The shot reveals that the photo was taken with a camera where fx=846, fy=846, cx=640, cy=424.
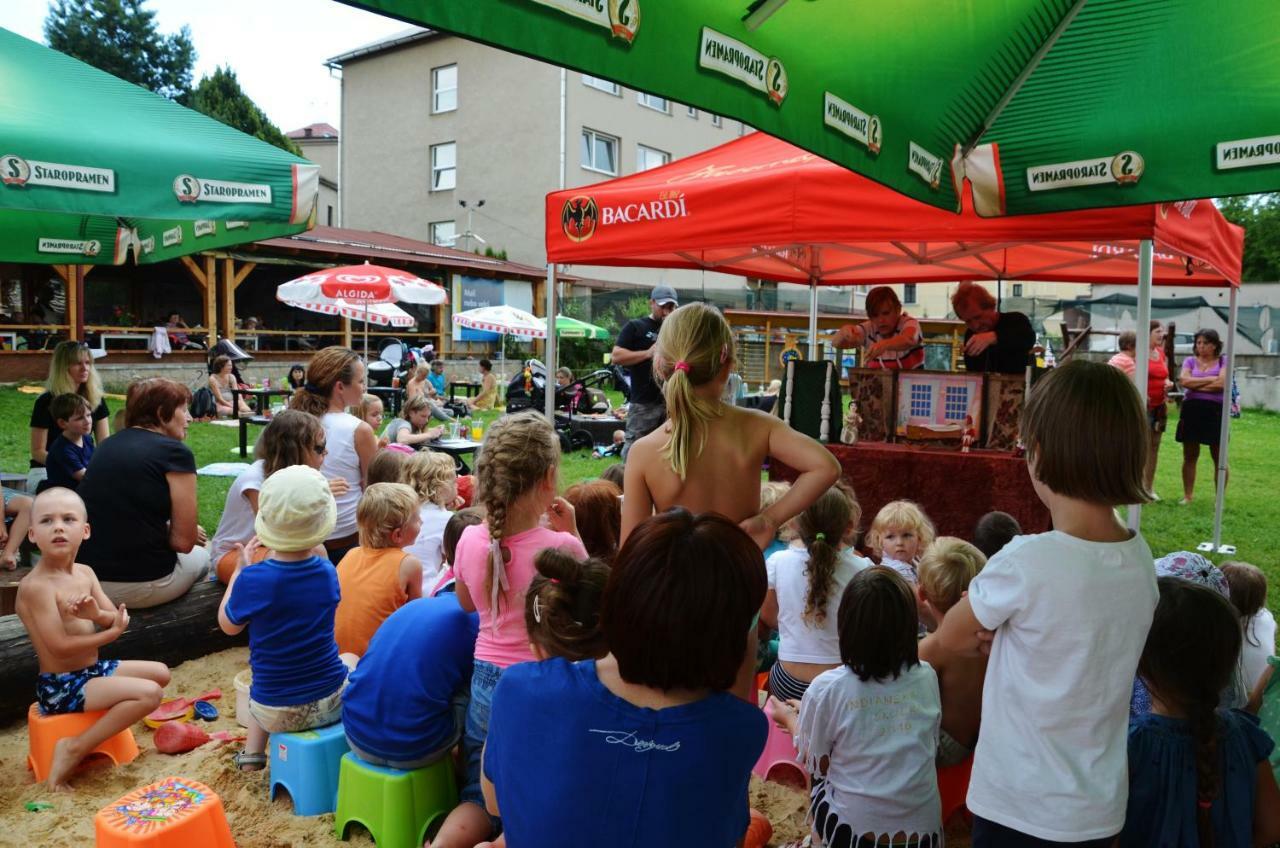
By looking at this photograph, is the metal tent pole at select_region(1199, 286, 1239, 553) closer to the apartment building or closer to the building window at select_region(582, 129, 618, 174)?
the apartment building

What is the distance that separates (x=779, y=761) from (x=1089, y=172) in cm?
250

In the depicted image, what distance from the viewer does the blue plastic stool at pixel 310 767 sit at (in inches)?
113

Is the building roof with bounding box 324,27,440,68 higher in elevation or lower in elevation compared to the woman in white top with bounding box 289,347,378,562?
higher

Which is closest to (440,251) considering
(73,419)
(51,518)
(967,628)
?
(73,419)

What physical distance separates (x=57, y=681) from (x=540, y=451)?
6.73 ft

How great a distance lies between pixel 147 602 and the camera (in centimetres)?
397

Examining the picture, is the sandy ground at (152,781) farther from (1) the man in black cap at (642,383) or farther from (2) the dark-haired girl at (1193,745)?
(1) the man in black cap at (642,383)

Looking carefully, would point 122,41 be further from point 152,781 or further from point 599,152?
point 152,781

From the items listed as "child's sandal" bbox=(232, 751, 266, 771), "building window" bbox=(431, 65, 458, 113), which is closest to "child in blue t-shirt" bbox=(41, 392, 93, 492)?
"child's sandal" bbox=(232, 751, 266, 771)

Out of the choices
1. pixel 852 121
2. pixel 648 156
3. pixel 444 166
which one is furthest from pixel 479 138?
pixel 852 121

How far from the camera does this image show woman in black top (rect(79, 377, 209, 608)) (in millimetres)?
3730

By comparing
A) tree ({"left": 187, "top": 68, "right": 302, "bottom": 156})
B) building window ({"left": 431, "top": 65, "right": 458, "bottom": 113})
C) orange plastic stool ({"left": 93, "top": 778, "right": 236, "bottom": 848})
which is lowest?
orange plastic stool ({"left": 93, "top": 778, "right": 236, "bottom": 848})

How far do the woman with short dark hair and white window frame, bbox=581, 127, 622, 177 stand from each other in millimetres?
27378

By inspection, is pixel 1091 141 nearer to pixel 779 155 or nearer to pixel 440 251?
pixel 779 155
